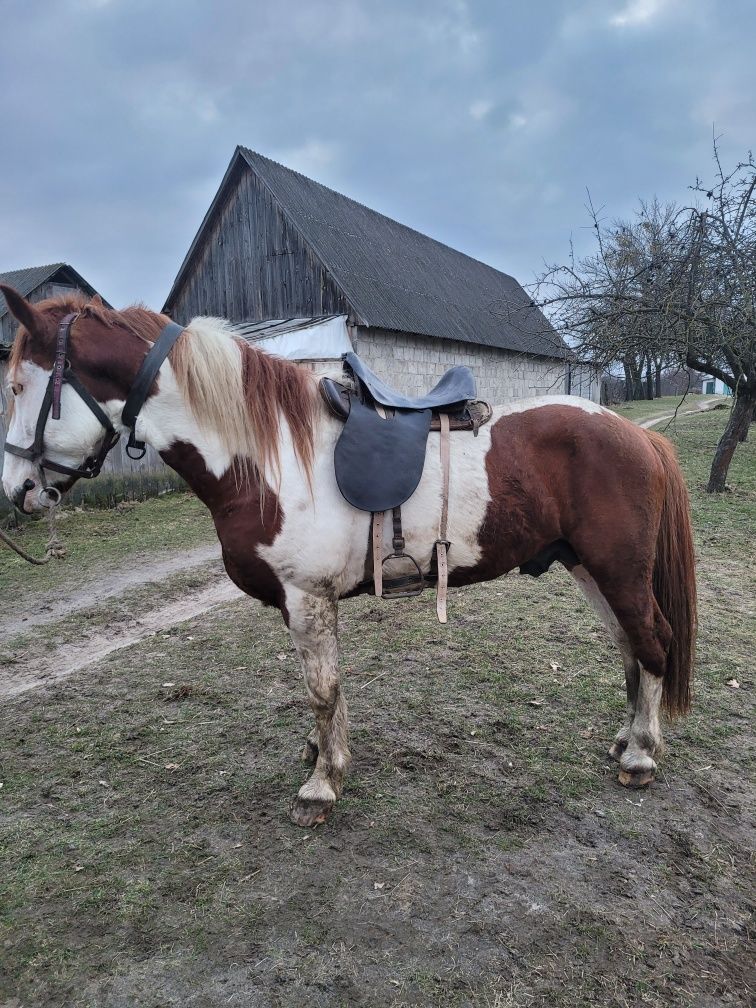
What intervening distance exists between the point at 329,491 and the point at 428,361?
475 inches

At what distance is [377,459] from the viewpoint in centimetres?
218

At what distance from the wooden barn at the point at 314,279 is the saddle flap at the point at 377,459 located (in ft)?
28.5

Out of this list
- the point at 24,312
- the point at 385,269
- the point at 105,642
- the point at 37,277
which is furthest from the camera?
the point at 37,277

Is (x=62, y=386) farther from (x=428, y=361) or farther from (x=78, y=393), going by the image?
(x=428, y=361)

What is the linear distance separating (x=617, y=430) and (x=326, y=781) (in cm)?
190

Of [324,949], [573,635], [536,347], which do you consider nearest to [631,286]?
[573,635]

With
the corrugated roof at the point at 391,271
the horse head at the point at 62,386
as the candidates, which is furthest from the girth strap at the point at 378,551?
the corrugated roof at the point at 391,271

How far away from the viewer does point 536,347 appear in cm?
1975

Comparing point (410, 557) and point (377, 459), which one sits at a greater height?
point (377, 459)

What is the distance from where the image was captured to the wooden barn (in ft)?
38.7

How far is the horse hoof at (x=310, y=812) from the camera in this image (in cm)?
228

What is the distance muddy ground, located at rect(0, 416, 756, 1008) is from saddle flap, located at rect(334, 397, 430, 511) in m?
1.33

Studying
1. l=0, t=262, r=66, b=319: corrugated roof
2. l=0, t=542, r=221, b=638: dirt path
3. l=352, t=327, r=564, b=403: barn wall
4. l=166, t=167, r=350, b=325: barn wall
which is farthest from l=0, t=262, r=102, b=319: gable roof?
l=0, t=542, r=221, b=638: dirt path

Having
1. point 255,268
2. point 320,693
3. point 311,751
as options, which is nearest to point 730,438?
point 311,751
